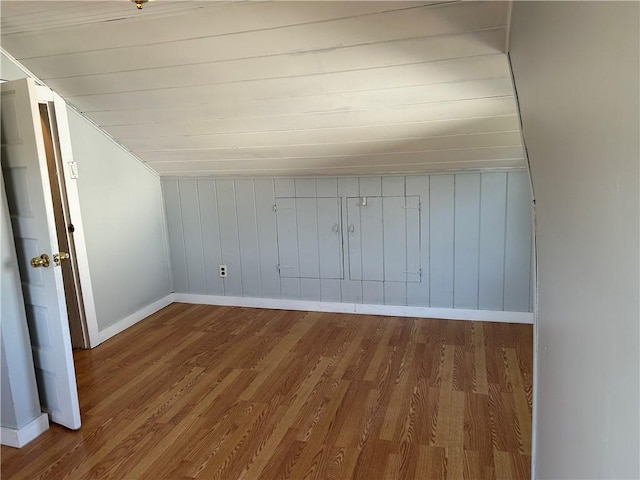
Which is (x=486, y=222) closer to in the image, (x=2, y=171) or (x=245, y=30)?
(x=245, y=30)

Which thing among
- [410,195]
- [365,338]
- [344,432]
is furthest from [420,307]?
[344,432]

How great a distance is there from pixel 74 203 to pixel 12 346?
44.7 inches

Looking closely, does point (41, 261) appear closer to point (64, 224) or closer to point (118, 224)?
point (64, 224)

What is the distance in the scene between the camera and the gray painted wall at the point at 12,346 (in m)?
1.97

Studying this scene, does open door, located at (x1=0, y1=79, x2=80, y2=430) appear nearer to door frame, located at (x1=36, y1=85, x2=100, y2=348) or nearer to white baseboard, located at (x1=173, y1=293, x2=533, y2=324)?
door frame, located at (x1=36, y1=85, x2=100, y2=348)

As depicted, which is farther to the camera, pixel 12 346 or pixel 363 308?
pixel 363 308

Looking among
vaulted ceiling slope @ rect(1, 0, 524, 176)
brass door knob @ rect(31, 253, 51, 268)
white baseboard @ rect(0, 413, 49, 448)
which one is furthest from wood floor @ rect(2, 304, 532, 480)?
vaulted ceiling slope @ rect(1, 0, 524, 176)

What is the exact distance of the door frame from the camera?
2717mm

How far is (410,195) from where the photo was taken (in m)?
3.26

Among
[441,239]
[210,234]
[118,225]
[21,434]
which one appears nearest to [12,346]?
[21,434]

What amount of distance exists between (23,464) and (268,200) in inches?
86.9

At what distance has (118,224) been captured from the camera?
3.33 meters

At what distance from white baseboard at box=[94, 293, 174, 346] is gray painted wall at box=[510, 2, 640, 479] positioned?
9.56ft

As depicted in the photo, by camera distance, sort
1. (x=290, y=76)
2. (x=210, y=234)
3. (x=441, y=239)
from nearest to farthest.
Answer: (x=290, y=76)
(x=441, y=239)
(x=210, y=234)
